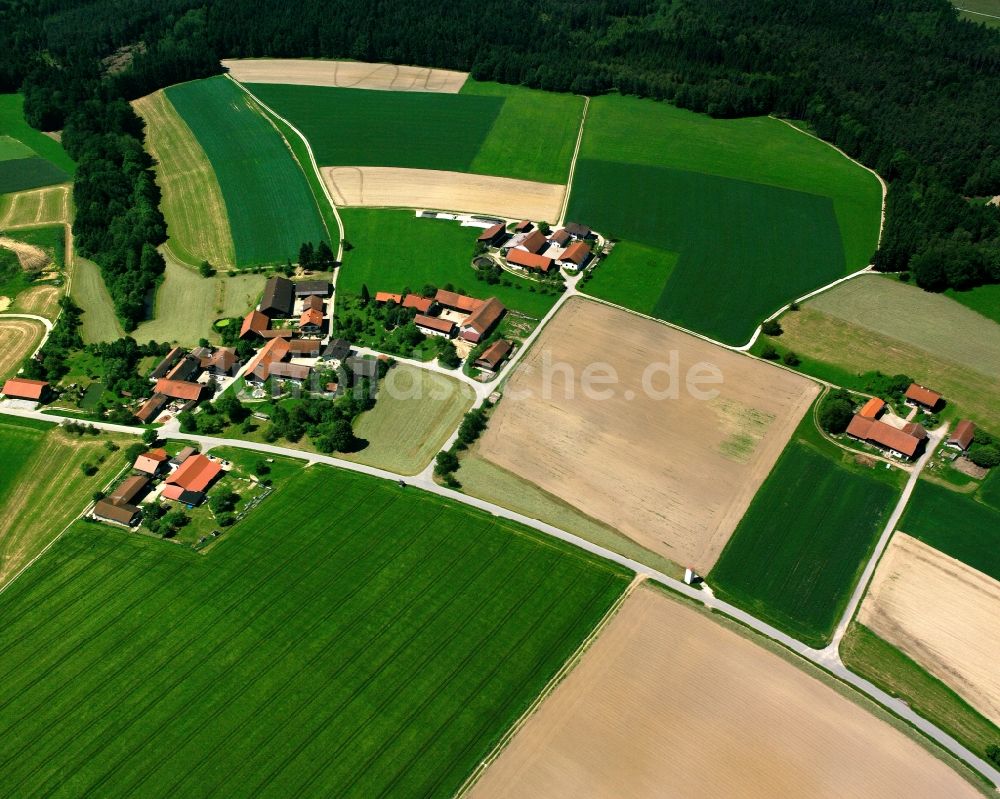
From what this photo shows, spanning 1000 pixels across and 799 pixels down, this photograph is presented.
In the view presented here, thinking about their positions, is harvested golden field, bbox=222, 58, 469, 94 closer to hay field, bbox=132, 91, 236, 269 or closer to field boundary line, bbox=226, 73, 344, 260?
field boundary line, bbox=226, 73, 344, 260

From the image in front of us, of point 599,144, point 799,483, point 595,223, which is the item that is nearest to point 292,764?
point 799,483

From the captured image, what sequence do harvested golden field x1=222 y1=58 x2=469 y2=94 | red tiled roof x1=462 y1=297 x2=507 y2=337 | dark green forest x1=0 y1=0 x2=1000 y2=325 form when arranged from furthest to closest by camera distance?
harvested golden field x1=222 y1=58 x2=469 y2=94, dark green forest x1=0 y1=0 x2=1000 y2=325, red tiled roof x1=462 y1=297 x2=507 y2=337

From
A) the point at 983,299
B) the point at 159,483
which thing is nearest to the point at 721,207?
the point at 983,299

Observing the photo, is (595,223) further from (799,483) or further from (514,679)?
(514,679)

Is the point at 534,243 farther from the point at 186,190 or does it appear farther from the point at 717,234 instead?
the point at 186,190

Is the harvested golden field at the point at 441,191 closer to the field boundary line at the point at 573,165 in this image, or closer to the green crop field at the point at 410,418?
the field boundary line at the point at 573,165

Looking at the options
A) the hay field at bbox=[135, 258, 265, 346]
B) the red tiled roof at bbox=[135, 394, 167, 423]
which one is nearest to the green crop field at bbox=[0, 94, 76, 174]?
the hay field at bbox=[135, 258, 265, 346]
